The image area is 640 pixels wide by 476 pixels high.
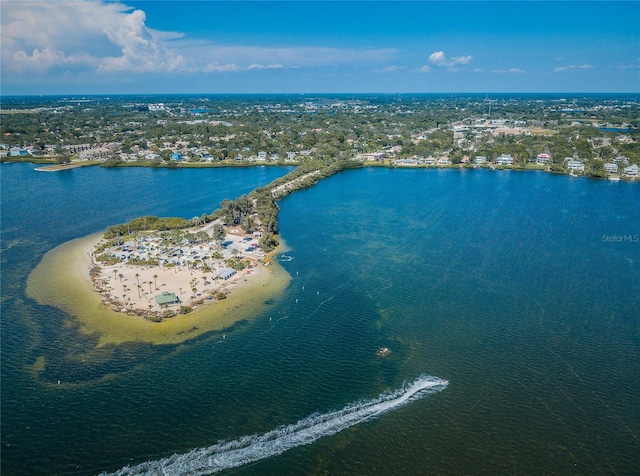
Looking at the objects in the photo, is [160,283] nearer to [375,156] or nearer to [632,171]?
[375,156]

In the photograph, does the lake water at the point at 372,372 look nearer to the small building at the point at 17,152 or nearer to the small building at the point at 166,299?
the small building at the point at 166,299

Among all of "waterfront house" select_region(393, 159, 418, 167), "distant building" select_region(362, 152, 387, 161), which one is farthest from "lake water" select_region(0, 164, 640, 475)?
"distant building" select_region(362, 152, 387, 161)

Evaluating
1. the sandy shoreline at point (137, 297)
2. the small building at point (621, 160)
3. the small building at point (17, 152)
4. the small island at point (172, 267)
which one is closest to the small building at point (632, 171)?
the small building at point (621, 160)

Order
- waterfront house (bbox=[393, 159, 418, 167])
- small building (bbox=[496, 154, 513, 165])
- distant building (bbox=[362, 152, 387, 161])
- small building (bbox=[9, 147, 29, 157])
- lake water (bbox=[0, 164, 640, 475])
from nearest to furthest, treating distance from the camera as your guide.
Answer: lake water (bbox=[0, 164, 640, 475]), small building (bbox=[496, 154, 513, 165]), waterfront house (bbox=[393, 159, 418, 167]), distant building (bbox=[362, 152, 387, 161]), small building (bbox=[9, 147, 29, 157])

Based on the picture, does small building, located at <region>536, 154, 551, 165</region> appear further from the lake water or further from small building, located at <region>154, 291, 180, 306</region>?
small building, located at <region>154, 291, 180, 306</region>

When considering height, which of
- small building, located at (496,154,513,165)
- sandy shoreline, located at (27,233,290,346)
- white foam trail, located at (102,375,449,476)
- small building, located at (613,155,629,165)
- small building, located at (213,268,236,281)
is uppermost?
small building, located at (613,155,629,165)

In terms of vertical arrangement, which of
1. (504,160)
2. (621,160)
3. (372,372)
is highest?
(621,160)

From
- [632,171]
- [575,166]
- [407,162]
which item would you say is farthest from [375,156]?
[632,171]
